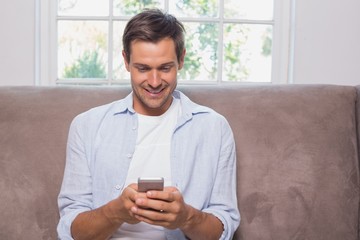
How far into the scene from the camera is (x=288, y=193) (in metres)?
1.81

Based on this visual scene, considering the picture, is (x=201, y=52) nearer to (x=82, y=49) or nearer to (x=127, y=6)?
(x=127, y=6)

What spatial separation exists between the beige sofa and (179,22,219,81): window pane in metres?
0.63

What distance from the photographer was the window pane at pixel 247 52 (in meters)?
2.55

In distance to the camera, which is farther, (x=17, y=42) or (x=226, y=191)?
(x=17, y=42)

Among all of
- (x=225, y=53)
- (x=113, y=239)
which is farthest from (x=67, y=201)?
(x=225, y=53)

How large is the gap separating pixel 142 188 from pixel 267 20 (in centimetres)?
145

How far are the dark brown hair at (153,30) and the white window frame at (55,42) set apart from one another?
2.77 ft

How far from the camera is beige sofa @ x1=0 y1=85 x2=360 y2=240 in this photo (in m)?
1.78

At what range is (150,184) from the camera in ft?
4.31

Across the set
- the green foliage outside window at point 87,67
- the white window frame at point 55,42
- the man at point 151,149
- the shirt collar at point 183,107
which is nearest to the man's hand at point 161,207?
the man at point 151,149

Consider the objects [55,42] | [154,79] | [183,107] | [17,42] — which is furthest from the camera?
[55,42]

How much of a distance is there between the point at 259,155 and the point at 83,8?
1.18 meters

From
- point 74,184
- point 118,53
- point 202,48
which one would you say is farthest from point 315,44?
point 74,184

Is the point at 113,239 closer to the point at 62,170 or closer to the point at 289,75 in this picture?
the point at 62,170
